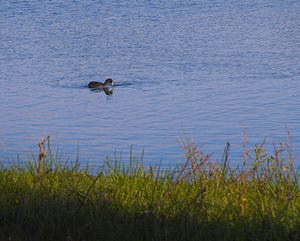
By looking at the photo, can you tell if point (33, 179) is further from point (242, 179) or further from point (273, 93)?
point (273, 93)

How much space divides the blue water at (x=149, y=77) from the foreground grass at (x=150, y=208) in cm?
436

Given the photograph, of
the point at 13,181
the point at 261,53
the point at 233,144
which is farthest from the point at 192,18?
the point at 13,181

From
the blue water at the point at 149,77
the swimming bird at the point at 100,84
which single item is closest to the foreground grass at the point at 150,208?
the blue water at the point at 149,77

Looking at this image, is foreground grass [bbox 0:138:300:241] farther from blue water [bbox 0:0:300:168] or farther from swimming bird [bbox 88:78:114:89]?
swimming bird [bbox 88:78:114:89]

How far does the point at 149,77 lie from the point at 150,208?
13220 mm

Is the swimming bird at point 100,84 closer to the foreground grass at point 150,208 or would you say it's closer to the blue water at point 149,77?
the blue water at point 149,77

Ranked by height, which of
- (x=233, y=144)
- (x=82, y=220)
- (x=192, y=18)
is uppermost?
(x=192, y=18)

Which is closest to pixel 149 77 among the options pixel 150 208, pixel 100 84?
pixel 100 84

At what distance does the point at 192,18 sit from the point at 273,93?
494 inches

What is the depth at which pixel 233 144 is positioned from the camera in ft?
41.6

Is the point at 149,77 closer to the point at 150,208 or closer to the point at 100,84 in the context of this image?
the point at 100,84

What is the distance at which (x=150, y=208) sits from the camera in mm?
6316

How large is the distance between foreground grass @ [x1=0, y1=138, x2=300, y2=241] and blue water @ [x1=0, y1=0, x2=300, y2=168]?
14.3ft

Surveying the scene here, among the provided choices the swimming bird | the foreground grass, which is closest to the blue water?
the swimming bird
